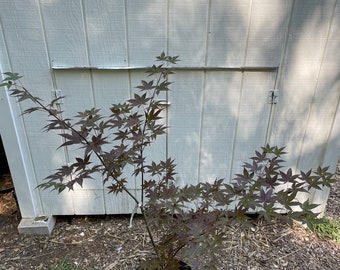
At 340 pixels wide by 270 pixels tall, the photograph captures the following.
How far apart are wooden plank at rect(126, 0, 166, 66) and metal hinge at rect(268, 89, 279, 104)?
0.64m

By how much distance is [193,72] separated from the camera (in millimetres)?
1577

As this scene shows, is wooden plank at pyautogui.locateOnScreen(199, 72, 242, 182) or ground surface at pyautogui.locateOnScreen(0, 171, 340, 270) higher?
wooden plank at pyautogui.locateOnScreen(199, 72, 242, 182)

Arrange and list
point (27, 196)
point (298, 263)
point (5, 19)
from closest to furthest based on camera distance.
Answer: point (5, 19) → point (298, 263) → point (27, 196)

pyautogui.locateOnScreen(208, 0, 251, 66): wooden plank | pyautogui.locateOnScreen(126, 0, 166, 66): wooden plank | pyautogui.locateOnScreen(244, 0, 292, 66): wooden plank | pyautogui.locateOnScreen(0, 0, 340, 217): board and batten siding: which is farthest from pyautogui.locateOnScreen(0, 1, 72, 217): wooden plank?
pyautogui.locateOnScreen(244, 0, 292, 66): wooden plank

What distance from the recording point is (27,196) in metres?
1.85

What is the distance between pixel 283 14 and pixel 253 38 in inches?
7.0

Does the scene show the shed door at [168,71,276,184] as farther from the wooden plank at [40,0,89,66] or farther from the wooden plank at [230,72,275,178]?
the wooden plank at [40,0,89,66]

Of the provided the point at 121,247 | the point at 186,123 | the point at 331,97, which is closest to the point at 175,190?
the point at 186,123

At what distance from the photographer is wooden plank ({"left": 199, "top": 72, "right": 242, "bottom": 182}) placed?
161 centimetres

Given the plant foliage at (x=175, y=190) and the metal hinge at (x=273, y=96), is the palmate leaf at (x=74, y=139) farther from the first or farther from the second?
the metal hinge at (x=273, y=96)

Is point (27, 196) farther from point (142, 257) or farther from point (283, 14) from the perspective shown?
point (283, 14)

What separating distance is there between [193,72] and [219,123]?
0.34 meters

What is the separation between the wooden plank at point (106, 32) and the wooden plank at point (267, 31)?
60 cm

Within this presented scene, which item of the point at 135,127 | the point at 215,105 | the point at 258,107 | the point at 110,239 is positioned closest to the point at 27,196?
the point at 110,239
